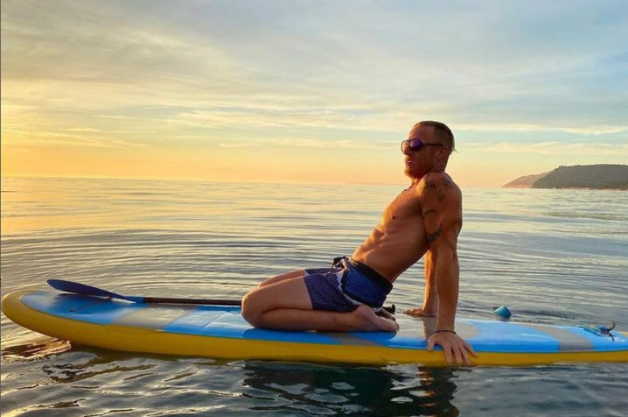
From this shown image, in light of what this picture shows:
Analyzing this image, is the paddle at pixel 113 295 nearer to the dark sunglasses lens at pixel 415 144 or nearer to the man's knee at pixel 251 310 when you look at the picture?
the man's knee at pixel 251 310

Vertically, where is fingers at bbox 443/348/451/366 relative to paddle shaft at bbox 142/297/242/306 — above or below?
below

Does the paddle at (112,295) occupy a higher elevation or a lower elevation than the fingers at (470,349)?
higher

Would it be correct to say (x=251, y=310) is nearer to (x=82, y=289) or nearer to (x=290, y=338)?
(x=290, y=338)

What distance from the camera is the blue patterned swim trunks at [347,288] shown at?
215 inches

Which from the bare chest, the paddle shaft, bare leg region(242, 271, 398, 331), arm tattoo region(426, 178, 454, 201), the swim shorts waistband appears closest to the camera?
arm tattoo region(426, 178, 454, 201)

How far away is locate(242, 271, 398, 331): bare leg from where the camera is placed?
18.2 ft

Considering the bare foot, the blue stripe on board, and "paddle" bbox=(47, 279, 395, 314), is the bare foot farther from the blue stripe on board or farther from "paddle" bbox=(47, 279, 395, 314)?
"paddle" bbox=(47, 279, 395, 314)

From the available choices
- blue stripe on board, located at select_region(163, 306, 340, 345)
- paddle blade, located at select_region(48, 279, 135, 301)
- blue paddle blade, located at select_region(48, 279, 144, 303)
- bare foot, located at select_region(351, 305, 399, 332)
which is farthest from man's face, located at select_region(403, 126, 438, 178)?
paddle blade, located at select_region(48, 279, 135, 301)

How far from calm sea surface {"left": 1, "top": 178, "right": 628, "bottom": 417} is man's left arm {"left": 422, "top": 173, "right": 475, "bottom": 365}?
0.91 ft

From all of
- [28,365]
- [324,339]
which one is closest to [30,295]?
[28,365]

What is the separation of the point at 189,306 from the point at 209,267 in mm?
4410

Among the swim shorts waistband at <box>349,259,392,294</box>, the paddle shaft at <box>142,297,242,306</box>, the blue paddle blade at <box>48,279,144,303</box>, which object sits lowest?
the paddle shaft at <box>142,297,242,306</box>

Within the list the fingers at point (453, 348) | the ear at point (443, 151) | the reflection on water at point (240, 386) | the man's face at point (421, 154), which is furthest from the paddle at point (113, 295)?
the ear at point (443, 151)

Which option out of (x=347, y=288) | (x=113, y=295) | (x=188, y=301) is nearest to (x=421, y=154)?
(x=347, y=288)
